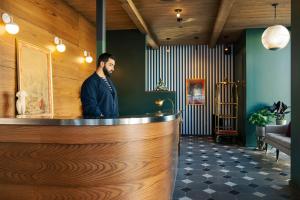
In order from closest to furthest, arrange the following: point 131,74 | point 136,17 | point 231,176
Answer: point 231,176 → point 136,17 → point 131,74

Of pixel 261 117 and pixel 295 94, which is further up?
pixel 295 94

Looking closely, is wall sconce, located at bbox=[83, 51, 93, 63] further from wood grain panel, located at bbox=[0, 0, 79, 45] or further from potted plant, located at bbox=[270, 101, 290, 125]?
potted plant, located at bbox=[270, 101, 290, 125]

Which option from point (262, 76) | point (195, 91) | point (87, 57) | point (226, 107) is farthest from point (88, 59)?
point (226, 107)

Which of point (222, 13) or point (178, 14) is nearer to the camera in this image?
point (222, 13)

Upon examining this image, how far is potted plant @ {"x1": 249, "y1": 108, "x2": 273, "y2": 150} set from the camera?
6.49 meters

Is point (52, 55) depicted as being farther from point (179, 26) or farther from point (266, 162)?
point (266, 162)

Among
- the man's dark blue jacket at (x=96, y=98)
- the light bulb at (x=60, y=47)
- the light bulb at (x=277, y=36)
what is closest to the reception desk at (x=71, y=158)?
the man's dark blue jacket at (x=96, y=98)

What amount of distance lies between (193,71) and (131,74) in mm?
3249

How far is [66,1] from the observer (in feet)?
17.5

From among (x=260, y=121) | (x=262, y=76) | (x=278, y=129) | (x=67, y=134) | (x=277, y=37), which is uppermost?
(x=277, y=37)

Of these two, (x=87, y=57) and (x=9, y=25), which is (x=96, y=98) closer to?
(x=9, y=25)

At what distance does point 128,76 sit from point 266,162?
401 centimetres

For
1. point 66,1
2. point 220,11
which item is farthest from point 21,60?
point 220,11

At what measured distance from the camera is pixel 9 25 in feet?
11.5
